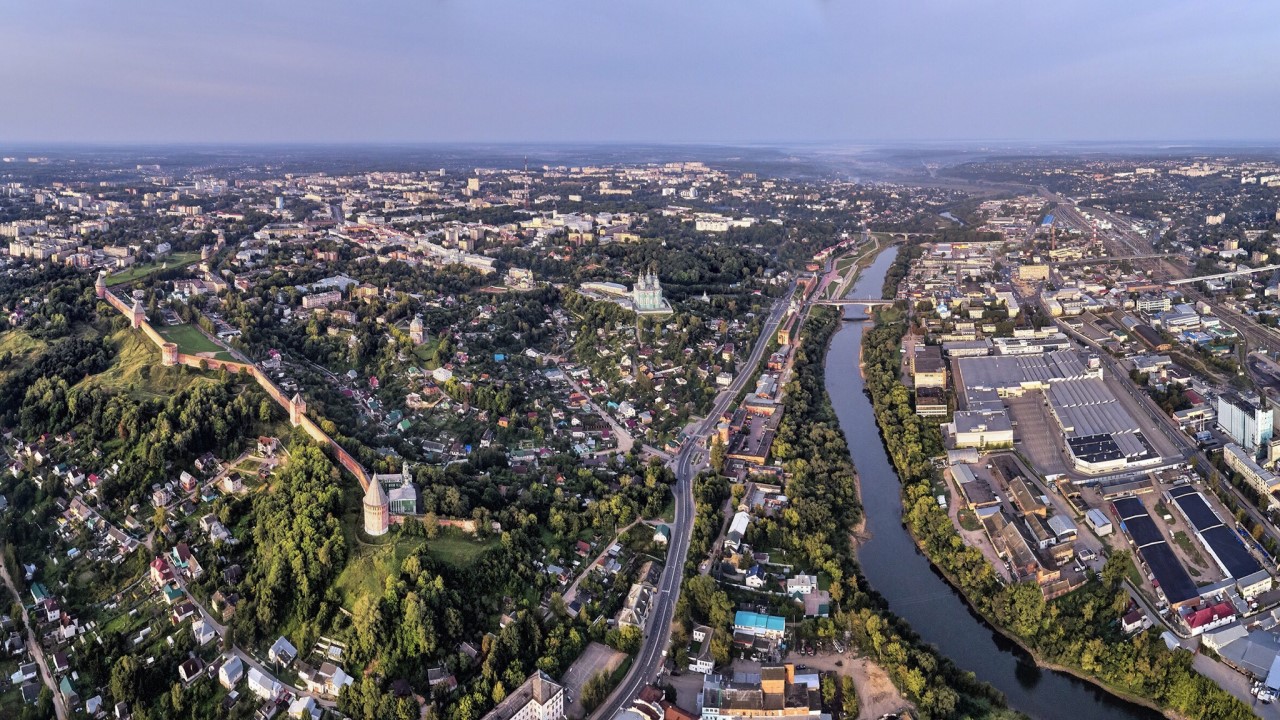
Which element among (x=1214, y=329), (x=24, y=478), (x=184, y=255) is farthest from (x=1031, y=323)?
(x=184, y=255)

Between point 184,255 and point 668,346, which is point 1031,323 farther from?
point 184,255

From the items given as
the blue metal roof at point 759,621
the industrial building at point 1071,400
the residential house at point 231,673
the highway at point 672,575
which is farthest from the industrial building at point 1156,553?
the residential house at point 231,673

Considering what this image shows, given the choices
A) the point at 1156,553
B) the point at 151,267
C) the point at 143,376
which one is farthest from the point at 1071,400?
the point at 151,267

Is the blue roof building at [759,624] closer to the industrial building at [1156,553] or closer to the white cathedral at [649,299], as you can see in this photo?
the industrial building at [1156,553]

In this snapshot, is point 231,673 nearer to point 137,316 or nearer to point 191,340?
point 191,340

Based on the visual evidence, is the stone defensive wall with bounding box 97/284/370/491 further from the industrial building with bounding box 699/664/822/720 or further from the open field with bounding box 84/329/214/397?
the industrial building with bounding box 699/664/822/720

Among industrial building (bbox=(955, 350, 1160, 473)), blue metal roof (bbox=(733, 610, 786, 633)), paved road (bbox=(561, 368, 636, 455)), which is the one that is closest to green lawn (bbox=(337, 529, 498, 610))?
blue metal roof (bbox=(733, 610, 786, 633))
